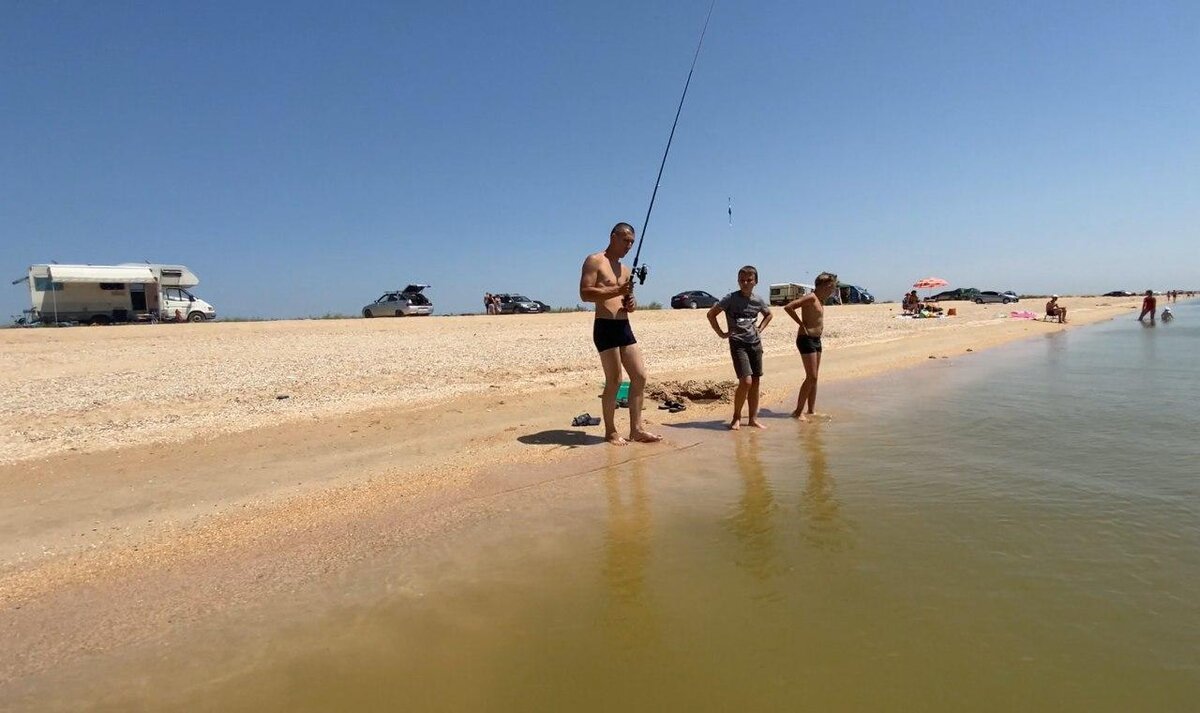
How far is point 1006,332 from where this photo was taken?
960 inches

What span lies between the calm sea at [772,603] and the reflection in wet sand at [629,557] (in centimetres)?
2

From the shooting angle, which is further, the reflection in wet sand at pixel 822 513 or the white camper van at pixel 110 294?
the white camper van at pixel 110 294

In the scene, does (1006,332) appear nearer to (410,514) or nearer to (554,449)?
(554,449)

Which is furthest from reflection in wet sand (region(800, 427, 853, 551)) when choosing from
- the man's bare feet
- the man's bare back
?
the man's bare back

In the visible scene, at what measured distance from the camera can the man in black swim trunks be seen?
5891 mm

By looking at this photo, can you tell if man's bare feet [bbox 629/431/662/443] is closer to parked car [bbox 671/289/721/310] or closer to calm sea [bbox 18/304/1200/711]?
calm sea [bbox 18/304/1200/711]

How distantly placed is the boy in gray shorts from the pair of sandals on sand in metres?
1.18

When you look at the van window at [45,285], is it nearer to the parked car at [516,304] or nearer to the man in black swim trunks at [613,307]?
the parked car at [516,304]

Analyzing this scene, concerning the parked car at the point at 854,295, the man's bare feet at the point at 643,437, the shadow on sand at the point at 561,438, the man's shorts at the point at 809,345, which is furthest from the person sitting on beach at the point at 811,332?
the parked car at the point at 854,295

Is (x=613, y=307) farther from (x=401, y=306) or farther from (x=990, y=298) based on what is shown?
Result: (x=990, y=298)

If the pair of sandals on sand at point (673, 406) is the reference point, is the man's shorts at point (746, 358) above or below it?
above

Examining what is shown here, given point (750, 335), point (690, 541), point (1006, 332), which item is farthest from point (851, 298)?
point (690, 541)

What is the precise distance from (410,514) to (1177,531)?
463cm

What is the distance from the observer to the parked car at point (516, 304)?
3569cm
